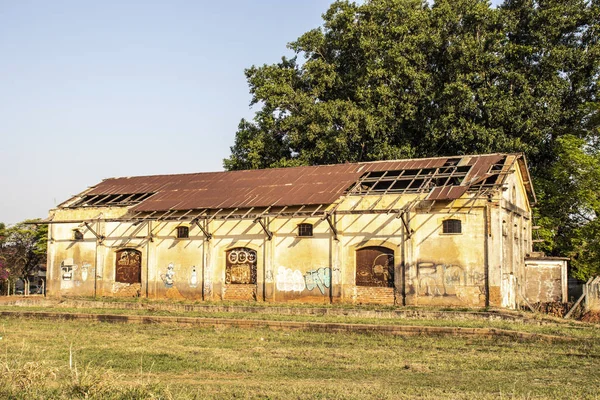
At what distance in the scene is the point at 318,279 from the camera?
28359 mm

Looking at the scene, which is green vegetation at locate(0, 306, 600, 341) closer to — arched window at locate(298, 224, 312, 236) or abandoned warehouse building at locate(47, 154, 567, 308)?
abandoned warehouse building at locate(47, 154, 567, 308)

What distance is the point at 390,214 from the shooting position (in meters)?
27.6

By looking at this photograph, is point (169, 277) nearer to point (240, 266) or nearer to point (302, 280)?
point (240, 266)

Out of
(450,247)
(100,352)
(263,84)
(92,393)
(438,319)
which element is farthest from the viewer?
(263,84)

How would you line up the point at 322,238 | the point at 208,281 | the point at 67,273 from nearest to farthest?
the point at 322,238, the point at 208,281, the point at 67,273

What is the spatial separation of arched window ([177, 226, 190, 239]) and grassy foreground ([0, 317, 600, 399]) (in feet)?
33.9

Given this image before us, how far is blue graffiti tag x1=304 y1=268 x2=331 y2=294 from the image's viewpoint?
92.5ft

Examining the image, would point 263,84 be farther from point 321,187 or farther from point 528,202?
point 528,202

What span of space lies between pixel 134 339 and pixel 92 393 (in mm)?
8066

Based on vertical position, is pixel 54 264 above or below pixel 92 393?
above

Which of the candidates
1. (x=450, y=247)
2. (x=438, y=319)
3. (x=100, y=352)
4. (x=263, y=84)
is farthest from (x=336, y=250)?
(x=263, y=84)

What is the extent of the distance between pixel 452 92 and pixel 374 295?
13.0 meters

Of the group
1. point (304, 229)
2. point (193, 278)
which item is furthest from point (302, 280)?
point (193, 278)

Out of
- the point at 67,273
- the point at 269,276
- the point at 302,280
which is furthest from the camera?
the point at 67,273
